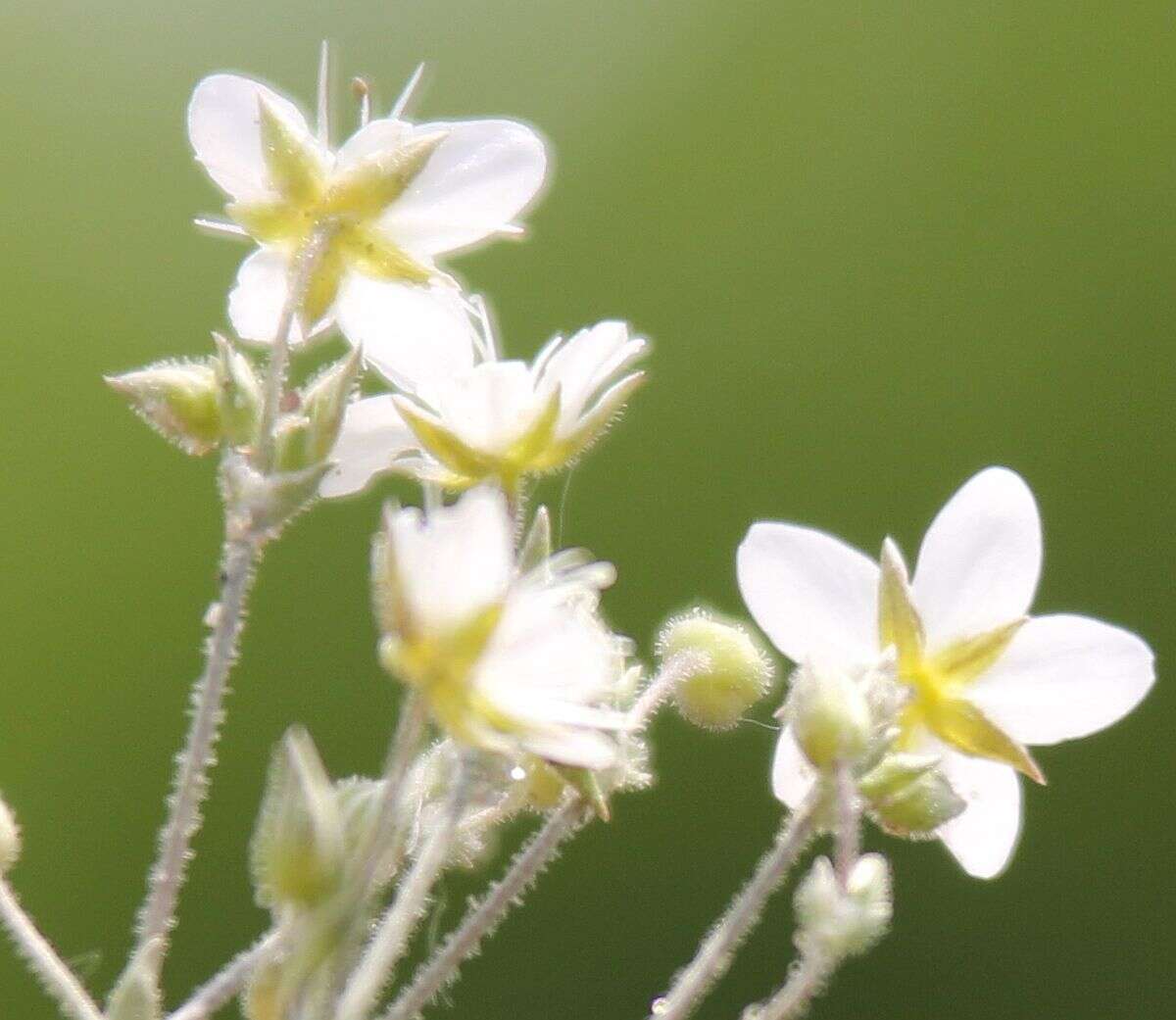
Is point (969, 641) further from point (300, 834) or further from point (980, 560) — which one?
point (300, 834)

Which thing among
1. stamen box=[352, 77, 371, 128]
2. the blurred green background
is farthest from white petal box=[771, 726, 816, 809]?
the blurred green background

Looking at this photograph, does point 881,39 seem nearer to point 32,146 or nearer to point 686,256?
point 686,256

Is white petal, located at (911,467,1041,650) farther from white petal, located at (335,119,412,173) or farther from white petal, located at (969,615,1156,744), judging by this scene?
white petal, located at (335,119,412,173)


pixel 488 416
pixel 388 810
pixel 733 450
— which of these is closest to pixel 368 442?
pixel 488 416

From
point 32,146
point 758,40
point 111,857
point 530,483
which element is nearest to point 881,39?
point 758,40

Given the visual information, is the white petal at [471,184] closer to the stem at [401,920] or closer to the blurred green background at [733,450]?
the stem at [401,920]

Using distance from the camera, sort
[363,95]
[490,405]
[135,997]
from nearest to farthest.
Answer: [135,997]
[490,405]
[363,95]
